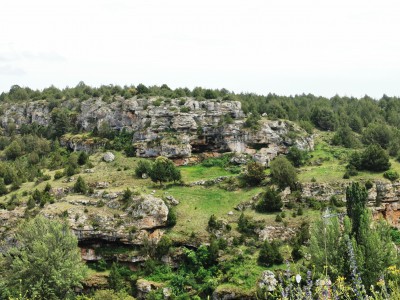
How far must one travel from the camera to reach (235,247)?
141 ft

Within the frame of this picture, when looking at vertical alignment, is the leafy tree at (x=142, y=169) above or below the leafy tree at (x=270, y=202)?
above

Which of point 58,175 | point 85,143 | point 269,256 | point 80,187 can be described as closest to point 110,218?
point 80,187

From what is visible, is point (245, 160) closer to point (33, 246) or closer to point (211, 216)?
point (211, 216)

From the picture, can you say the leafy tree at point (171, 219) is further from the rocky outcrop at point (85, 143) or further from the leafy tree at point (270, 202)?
the rocky outcrop at point (85, 143)

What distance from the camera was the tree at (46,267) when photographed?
112 ft

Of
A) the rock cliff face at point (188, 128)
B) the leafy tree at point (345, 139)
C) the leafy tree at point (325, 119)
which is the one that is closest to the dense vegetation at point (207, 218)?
the leafy tree at point (345, 139)

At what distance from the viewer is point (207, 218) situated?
48094mm

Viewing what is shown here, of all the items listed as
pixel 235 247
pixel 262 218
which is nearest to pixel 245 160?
pixel 262 218

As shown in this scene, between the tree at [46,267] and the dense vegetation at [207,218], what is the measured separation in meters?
0.10

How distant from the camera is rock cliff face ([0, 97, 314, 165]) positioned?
219 ft

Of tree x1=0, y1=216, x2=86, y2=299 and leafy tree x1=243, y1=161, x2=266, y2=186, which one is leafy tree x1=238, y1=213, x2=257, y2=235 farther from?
tree x1=0, y1=216, x2=86, y2=299

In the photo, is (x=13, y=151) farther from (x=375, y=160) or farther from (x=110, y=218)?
(x=375, y=160)

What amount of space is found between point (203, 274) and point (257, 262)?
18.7 ft

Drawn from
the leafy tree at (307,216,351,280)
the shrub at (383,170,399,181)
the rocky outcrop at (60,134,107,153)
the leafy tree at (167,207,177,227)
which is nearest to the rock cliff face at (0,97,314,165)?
the rocky outcrop at (60,134,107,153)
